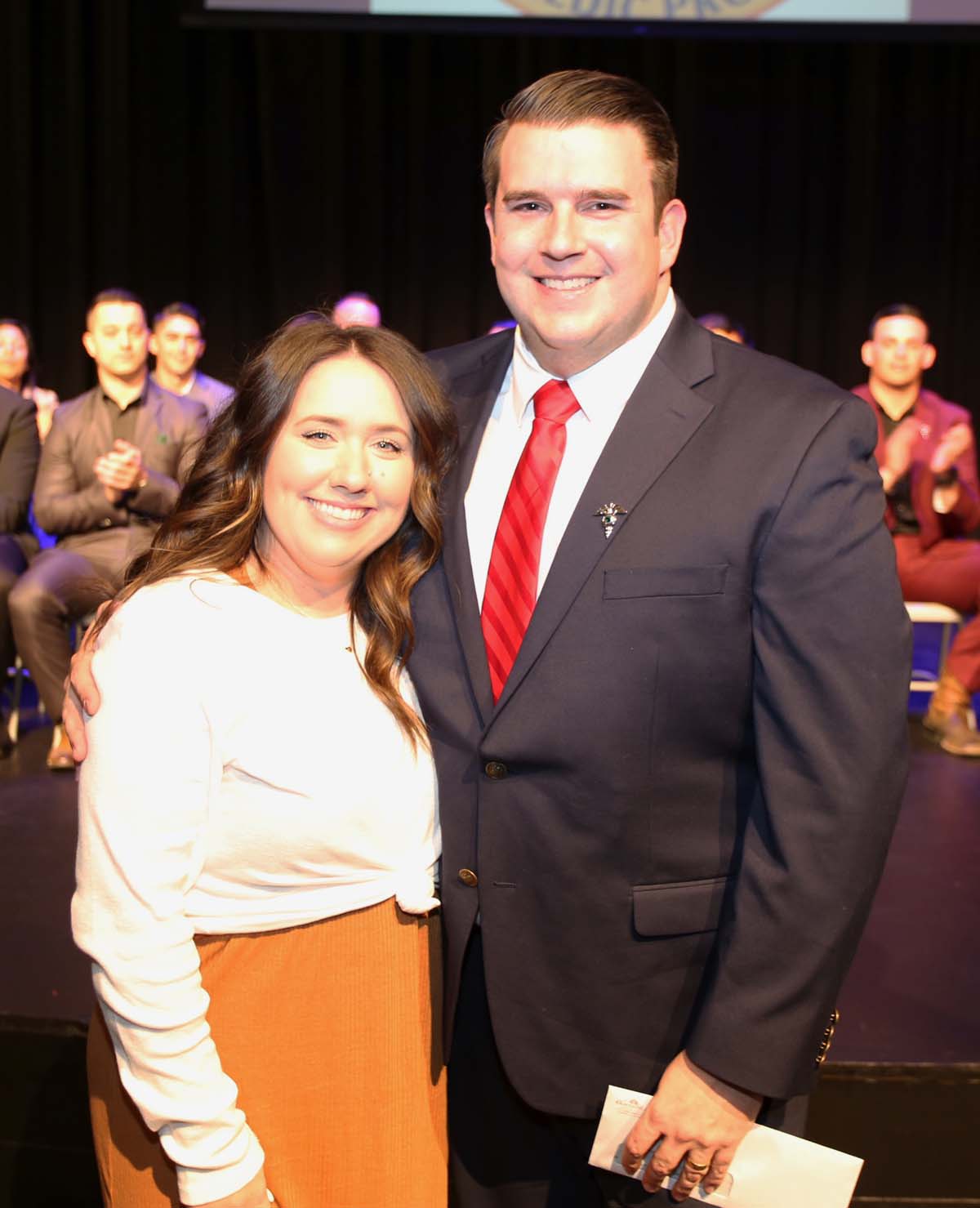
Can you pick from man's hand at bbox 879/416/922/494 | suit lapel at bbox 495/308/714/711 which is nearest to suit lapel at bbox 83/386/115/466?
man's hand at bbox 879/416/922/494

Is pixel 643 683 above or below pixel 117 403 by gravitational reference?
below

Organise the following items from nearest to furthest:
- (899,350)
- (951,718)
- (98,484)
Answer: (951,718)
(98,484)
(899,350)

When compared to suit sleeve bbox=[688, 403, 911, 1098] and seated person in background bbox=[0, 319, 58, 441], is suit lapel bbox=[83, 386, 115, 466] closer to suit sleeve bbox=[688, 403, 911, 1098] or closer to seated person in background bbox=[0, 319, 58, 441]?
seated person in background bbox=[0, 319, 58, 441]

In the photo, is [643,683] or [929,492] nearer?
[643,683]

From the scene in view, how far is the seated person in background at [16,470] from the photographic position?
4539mm

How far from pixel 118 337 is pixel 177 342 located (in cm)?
97

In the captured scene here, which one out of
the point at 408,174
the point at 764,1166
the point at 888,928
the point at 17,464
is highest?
the point at 408,174

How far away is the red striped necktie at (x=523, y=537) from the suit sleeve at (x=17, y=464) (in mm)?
3520

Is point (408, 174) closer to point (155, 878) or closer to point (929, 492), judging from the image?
point (929, 492)

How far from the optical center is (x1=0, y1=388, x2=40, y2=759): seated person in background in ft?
14.9

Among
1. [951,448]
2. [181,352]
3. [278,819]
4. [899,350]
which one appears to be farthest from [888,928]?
[181,352]

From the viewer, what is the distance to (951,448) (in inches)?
188

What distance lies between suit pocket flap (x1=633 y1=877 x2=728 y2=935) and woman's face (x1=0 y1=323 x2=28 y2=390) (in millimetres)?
4960

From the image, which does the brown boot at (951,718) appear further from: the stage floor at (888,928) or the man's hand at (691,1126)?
the man's hand at (691,1126)
